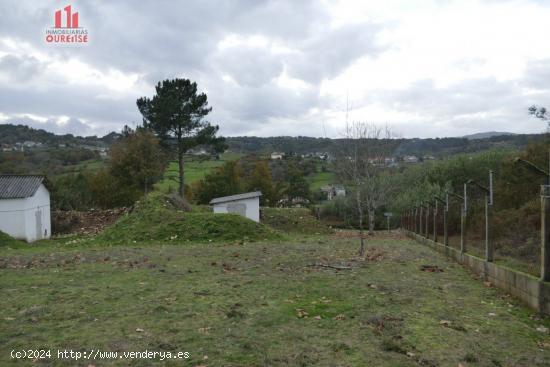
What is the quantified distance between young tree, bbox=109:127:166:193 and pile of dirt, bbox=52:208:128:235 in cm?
660

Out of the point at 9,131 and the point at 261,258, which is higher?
the point at 9,131

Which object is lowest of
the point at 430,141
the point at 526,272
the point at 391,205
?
the point at 391,205

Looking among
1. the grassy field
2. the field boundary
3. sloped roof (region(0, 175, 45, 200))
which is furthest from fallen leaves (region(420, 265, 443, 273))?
sloped roof (region(0, 175, 45, 200))

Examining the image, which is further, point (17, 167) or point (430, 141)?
point (430, 141)

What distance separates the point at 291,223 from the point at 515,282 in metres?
22.9

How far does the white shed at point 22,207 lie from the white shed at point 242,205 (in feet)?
34.8

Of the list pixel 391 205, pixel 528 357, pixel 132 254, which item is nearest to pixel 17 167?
pixel 391 205

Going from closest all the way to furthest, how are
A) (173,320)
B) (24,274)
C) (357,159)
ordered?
(173,320) < (24,274) < (357,159)

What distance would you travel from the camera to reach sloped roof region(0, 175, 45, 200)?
25031 millimetres

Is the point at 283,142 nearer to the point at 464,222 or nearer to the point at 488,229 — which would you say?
the point at 464,222

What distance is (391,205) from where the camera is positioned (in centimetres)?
3969

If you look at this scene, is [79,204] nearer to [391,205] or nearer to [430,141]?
[391,205]

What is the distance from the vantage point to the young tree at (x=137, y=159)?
3544cm

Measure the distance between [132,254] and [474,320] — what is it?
975 cm
